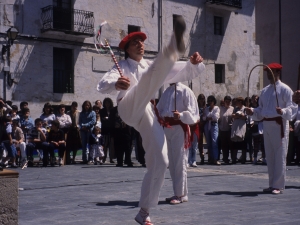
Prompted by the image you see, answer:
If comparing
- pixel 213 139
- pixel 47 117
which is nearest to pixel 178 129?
pixel 213 139

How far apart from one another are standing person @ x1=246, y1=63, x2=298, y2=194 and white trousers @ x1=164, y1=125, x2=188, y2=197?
1379mm

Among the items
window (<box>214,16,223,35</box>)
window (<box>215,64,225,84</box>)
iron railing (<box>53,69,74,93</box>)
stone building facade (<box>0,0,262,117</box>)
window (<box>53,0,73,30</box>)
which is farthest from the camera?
window (<box>215,64,225,84</box>)

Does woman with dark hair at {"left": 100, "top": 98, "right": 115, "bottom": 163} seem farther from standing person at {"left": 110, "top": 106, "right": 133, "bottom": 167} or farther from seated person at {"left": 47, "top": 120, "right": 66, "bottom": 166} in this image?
seated person at {"left": 47, "top": 120, "right": 66, "bottom": 166}

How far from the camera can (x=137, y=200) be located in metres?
8.11

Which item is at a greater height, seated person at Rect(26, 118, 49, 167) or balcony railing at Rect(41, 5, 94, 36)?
balcony railing at Rect(41, 5, 94, 36)

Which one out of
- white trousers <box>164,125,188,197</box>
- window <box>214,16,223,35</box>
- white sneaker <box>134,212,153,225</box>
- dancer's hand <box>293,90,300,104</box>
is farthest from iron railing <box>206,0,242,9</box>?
white sneaker <box>134,212,153,225</box>

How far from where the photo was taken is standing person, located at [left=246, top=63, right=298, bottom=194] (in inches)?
347

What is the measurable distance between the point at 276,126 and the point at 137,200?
8.40 feet

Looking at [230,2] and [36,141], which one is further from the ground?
[230,2]

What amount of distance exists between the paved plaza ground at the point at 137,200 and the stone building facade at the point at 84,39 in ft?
40.9

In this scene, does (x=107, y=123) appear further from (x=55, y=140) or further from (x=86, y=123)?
(x=55, y=140)

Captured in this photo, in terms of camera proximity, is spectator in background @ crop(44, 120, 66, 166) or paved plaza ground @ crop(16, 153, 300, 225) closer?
paved plaza ground @ crop(16, 153, 300, 225)

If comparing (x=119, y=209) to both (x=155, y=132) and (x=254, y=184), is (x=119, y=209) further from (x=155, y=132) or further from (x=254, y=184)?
(x=254, y=184)

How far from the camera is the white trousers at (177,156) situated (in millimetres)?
8062
